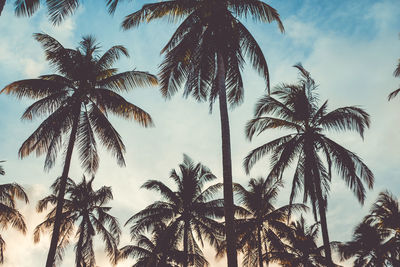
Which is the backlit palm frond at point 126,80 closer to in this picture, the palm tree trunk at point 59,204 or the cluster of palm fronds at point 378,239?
the palm tree trunk at point 59,204

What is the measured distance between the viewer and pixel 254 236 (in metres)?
20.8

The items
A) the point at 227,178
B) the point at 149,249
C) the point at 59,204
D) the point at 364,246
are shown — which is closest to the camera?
the point at 227,178

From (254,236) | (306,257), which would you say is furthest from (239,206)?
(306,257)

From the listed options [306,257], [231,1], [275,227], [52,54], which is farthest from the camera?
[306,257]

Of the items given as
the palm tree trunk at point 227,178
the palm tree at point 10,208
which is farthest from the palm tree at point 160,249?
the palm tree trunk at point 227,178

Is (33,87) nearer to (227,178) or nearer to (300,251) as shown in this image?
(227,178)

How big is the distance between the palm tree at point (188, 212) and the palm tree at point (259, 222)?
2291mm

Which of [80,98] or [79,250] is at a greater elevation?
[80,98]

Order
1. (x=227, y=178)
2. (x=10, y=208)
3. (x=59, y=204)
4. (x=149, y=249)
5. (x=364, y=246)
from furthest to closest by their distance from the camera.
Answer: (x=149, y=249) < (x=364, y=246) < (x=10, y=208) < (x=59, y=204) < (x=227, y=178)

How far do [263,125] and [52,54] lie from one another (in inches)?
375

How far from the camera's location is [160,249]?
18.4 metres

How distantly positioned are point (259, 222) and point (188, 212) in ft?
17.1

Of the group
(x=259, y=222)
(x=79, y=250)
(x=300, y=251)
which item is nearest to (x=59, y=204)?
(x=79, y=250)

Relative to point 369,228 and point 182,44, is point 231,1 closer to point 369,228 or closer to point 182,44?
point 182,44
